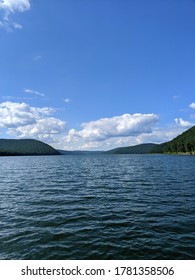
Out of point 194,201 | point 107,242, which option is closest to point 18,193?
point 107,242

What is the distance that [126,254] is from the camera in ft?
48.5

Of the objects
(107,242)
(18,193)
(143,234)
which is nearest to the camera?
(107,242)

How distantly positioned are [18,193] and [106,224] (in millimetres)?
20529

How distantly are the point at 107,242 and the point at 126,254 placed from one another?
217cm

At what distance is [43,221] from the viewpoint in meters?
21.8
